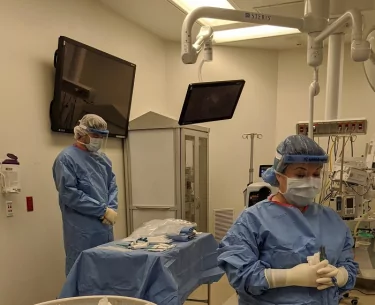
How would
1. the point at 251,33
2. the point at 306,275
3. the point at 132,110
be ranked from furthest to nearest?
the point at 251,33 → the point at 132,110 → the point at 306,275

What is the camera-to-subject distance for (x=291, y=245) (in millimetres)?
1410

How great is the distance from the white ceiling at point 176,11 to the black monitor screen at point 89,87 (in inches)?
23.0

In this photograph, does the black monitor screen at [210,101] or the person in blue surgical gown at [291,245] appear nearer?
the person in blue surgical gown at [291,245]

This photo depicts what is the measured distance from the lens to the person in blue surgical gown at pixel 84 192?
101 inches

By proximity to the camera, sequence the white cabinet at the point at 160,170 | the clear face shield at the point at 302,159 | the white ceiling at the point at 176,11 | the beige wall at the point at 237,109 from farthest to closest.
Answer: the beige wall at the point at 237,109, the white cabinet at the point at 160,170, the white ceiling at the point at 176,11, the clear face shield at the point at 302,159

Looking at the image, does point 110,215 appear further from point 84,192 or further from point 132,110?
point 132,110

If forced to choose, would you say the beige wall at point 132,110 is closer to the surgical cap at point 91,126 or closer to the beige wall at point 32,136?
the beige wall at point 32,136

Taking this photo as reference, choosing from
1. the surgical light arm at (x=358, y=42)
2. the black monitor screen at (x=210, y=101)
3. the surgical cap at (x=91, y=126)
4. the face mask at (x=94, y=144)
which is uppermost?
the surgical light arm at (x=358, y=42)

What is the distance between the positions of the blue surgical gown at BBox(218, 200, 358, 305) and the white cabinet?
2229 mm

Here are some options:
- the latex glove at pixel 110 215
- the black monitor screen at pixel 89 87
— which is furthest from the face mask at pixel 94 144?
the latex glove at pixel 110 215

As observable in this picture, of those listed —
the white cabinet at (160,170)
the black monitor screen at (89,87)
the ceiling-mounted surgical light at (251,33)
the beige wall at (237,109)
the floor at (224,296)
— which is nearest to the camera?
the black monitor screen at (89,87)

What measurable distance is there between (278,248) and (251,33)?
11.3ft

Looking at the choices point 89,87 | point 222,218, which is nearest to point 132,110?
point 89,87

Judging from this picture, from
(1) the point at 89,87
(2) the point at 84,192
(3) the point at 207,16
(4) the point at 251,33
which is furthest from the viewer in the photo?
(4) the point at 251,33
